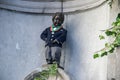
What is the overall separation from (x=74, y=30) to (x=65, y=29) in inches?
5.4

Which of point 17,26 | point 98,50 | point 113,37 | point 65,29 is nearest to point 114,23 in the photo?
point 113,37

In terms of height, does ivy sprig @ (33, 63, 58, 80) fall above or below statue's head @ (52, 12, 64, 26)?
below

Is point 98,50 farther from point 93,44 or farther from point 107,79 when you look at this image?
point 107,79

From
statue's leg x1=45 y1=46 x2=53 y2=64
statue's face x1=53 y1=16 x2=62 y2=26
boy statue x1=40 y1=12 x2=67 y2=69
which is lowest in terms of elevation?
statue's leg x1=45 y1=46 x2=53 y2=64

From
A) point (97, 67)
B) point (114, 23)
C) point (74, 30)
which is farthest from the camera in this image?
point (74, 30)

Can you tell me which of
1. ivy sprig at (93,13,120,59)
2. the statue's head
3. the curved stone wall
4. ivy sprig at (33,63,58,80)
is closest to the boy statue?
the statue's head

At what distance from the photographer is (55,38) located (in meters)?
6.75

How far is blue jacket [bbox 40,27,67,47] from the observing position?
22.1 ft

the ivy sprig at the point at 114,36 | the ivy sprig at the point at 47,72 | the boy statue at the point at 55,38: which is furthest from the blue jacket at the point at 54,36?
the ivy sprig at the point at 114,36

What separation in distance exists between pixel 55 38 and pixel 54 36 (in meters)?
0.04

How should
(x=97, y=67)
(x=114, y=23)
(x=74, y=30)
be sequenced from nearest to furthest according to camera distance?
1. (x=114, y=23)
2. (x=97, y=67)
3. (x=74, y=30)

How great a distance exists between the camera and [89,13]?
6.98 meters

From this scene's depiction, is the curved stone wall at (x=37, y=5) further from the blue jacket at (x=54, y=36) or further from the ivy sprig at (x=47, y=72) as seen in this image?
the ivy sprig at (x=47, y=72)

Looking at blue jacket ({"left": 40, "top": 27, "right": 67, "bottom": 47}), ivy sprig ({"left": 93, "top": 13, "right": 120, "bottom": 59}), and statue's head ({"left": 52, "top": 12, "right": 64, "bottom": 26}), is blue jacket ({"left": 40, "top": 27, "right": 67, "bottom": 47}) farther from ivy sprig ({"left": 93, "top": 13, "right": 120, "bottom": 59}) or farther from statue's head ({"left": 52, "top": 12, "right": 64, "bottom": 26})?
ivy sprig ({"left": 93, "top": 13, "right": 120, "bottom": 59})
